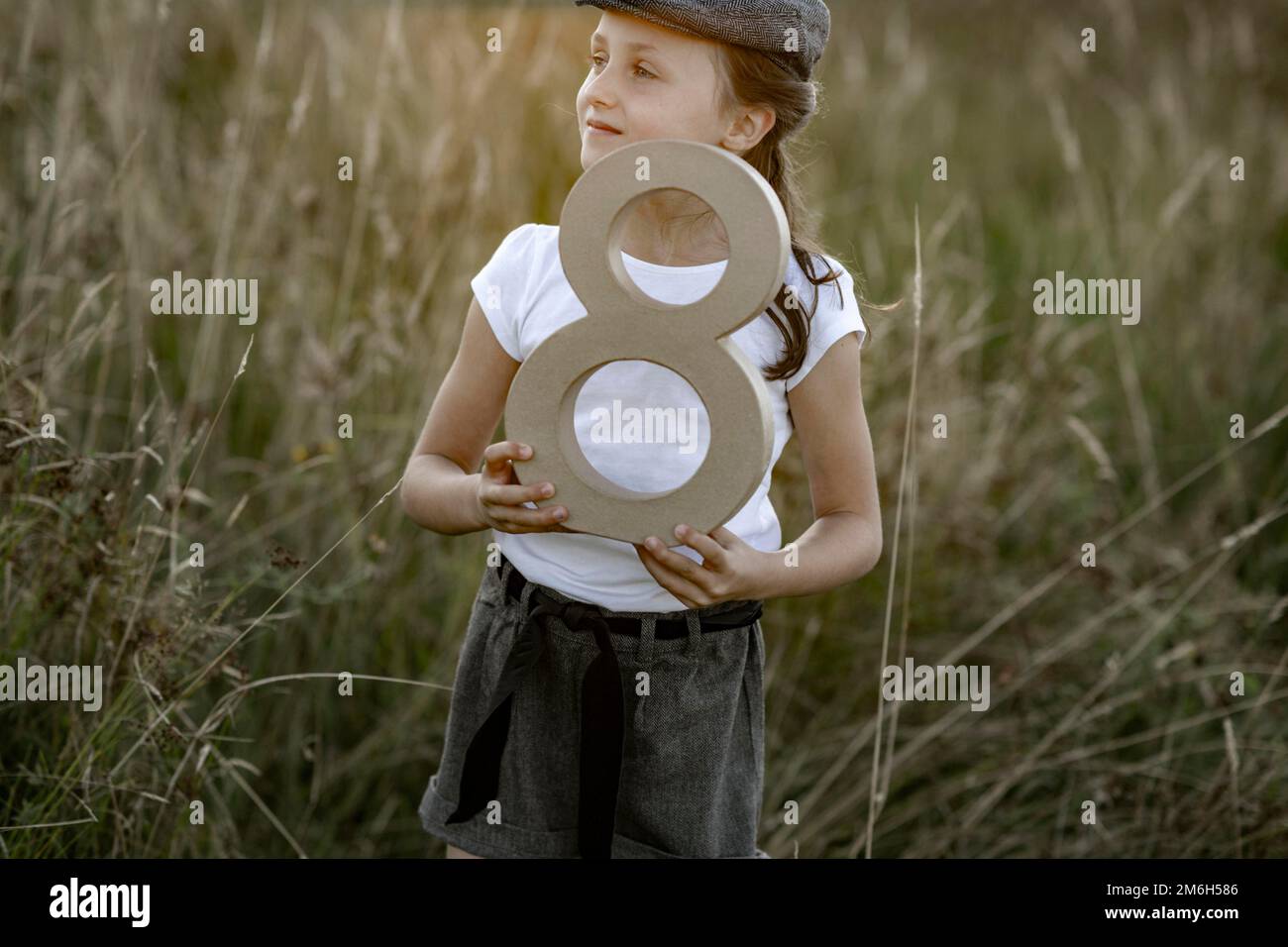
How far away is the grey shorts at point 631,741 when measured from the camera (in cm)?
177

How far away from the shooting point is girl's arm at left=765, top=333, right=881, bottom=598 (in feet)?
5.68

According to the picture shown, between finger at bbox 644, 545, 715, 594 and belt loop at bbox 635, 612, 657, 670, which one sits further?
belt loop at bbox 635, 612, 657, 670

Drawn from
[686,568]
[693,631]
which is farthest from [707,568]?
[693,631]

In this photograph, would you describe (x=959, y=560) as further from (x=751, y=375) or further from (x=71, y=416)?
(x=71, y=416)

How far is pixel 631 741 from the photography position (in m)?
1.80

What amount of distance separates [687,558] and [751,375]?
0.82 feet

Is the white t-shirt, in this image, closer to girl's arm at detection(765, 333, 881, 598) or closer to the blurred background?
girl's arm at detection(765, 333, 881, 598)

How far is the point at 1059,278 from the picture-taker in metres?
3.63

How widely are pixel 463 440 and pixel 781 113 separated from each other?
68 centimetres

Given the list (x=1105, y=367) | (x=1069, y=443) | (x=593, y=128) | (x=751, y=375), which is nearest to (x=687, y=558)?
(x=751, y=375)

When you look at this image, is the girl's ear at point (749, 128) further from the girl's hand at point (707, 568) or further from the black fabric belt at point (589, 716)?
the black fabric belt at point (589, 716)

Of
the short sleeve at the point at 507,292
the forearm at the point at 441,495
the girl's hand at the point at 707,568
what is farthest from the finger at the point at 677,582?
the short sleeve at the point at 507,292


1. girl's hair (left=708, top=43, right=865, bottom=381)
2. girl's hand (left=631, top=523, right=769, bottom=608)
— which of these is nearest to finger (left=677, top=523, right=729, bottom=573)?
girl's hand (left=631, top=523, right=769, bottom=608)

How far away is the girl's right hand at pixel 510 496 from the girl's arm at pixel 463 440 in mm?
14
